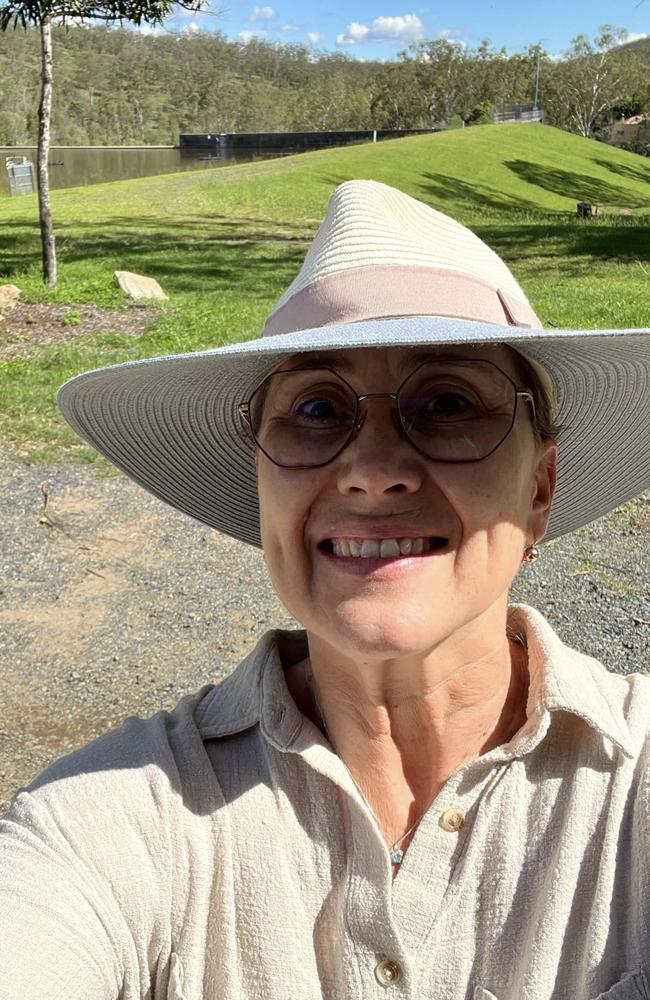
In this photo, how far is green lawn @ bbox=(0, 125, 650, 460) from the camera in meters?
8.52

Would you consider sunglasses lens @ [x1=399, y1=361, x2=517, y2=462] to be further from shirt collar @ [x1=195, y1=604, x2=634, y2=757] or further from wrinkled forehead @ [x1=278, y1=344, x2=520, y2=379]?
shirt collar @ [x1=195, y1=604, x2=634, y2=757]

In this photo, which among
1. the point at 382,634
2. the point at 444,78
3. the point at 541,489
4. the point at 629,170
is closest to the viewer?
the point at 382,634

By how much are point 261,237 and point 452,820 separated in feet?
53.6

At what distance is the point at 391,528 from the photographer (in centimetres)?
124

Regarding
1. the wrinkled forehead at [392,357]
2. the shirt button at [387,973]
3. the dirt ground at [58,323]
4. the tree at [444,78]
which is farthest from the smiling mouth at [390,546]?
the tree at [444,78]

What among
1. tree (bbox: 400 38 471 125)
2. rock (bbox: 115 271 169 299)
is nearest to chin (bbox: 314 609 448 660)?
rock (bbox: 115 271 169 299)

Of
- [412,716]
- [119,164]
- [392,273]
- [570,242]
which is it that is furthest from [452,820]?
[119,164]

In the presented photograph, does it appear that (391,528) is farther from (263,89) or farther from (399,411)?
(263,89)

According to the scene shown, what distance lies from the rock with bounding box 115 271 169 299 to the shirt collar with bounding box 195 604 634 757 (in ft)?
31.2

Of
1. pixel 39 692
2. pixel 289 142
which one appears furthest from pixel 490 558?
pixel 289 142

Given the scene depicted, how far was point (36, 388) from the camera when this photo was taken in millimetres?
7211

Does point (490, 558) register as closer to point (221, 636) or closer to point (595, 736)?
point (595, 736)

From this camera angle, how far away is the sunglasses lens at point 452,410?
125cm

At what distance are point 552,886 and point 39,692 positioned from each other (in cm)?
282
